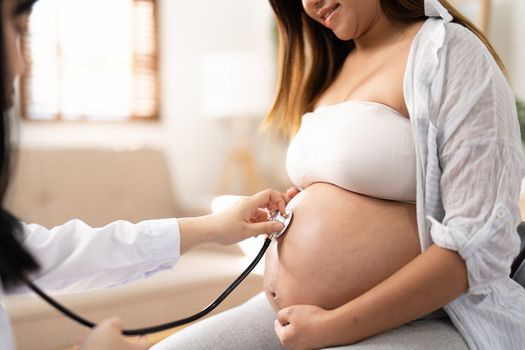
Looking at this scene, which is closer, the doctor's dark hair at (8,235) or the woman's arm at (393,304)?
the doctor's dark hair at (8,235)

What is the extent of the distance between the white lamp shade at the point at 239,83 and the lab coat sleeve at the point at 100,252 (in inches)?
107

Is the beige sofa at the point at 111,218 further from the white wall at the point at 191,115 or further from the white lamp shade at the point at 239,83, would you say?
the white lamp shade at the point at 239,83

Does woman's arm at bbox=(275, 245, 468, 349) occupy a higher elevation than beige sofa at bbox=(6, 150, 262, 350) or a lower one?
higher

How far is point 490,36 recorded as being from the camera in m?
2.95

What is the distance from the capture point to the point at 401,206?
3.33 ft

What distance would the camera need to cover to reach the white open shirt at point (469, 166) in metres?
0.87

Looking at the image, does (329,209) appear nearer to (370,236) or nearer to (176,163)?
(370,236)

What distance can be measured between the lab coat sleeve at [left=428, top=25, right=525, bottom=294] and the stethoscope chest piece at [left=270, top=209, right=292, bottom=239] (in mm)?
286

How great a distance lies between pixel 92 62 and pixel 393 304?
122 inches

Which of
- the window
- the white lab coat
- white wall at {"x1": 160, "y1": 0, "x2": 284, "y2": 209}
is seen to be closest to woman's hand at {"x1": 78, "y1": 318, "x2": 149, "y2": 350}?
the white lab coat

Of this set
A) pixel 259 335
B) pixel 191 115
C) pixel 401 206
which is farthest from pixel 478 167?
pixel 191 115

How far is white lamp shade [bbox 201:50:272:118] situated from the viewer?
3.71 m


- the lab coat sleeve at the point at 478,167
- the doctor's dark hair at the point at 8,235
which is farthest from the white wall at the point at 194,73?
the doctor's dark hair at the point at 8,235

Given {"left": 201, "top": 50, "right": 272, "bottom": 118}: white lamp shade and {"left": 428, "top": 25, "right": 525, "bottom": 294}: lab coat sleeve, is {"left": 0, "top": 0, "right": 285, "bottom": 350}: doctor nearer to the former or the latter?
{"left": 428, "top": 25, "right": 525, "bottom": 294}: lab coat sleeve
